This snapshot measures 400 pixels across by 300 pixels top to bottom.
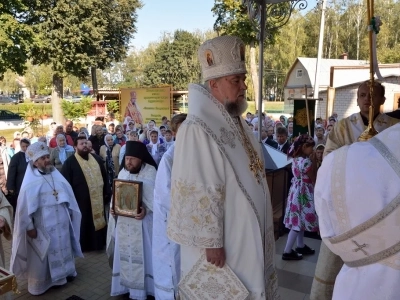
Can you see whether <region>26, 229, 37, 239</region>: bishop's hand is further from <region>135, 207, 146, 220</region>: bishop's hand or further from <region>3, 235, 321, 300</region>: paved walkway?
<region>135, 207, 146, 220</region>: bishop's hand

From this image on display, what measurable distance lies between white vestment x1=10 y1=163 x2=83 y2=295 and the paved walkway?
5.7 inches

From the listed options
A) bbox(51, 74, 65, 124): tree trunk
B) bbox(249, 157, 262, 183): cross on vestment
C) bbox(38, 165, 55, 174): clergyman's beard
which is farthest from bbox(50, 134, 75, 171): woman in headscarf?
bbox(51, 74, 65, 124): tree trunk

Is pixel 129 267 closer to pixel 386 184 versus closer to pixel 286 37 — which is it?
pixel 386 184

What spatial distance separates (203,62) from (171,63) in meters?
46.7

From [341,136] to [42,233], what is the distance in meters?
3.31

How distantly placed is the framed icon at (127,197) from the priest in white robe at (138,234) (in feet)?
0.20

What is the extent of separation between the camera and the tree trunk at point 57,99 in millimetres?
22062

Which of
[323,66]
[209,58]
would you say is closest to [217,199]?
[209,58]

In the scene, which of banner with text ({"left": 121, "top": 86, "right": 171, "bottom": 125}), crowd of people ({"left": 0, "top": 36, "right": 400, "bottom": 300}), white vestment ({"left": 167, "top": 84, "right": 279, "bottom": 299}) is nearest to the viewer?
crowd of people ({"left": 0, "top": 36, "right": 400, "bottom": 300})

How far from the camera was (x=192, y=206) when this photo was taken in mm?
2076

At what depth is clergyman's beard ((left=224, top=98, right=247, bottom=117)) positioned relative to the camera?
7.55 feet

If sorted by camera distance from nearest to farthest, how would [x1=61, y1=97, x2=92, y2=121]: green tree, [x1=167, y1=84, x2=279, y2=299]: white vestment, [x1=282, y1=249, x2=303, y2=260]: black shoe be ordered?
1. [x1=167, y1=84, x2=279, y2=299]: white vestment
2. [x1=282, y1=249, x2=303, y2=260]: black shoe
3. [x1=61, y1=97, x2=92, y2=121]: green tree

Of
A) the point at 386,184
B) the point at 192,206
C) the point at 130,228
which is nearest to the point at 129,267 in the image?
the point at 130,228

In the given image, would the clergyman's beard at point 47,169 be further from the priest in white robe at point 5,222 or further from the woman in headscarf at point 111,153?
the woman in headscarf at point 111,153
